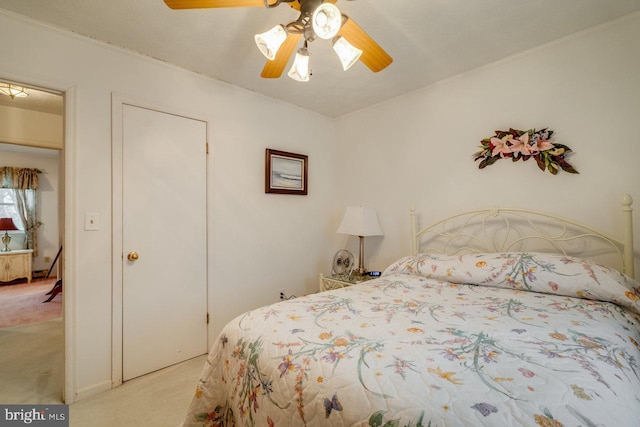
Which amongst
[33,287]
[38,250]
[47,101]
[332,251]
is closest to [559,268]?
[332,251]

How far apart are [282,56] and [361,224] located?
1.61m

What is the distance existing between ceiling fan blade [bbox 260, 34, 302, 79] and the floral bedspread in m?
1.27

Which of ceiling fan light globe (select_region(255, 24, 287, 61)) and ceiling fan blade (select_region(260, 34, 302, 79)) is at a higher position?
ceiling fan blade (select_region(260, 34, 302, 79))

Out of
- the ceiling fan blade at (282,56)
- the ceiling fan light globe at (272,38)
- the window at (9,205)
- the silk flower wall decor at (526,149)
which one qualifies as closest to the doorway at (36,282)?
the window at (9,205)

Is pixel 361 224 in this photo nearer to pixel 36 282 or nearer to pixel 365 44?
pixel 365 44

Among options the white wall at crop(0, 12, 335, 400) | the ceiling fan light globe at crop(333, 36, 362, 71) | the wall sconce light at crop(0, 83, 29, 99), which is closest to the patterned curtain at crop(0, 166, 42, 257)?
the wall sconce light at crop(0, 83, 29, 99)

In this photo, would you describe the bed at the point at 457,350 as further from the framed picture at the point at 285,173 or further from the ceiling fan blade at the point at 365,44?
the framed picture at the point at 285,173

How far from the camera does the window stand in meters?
5.42

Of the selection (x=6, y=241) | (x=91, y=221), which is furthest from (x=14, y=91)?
(x=6, y=241)

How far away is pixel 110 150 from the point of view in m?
1.94

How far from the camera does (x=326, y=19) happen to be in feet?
3.78

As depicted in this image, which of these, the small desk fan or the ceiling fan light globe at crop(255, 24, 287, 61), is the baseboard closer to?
the small desk fan

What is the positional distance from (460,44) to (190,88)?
6.63 feet

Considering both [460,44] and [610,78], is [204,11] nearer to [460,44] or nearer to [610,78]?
[460,44]
